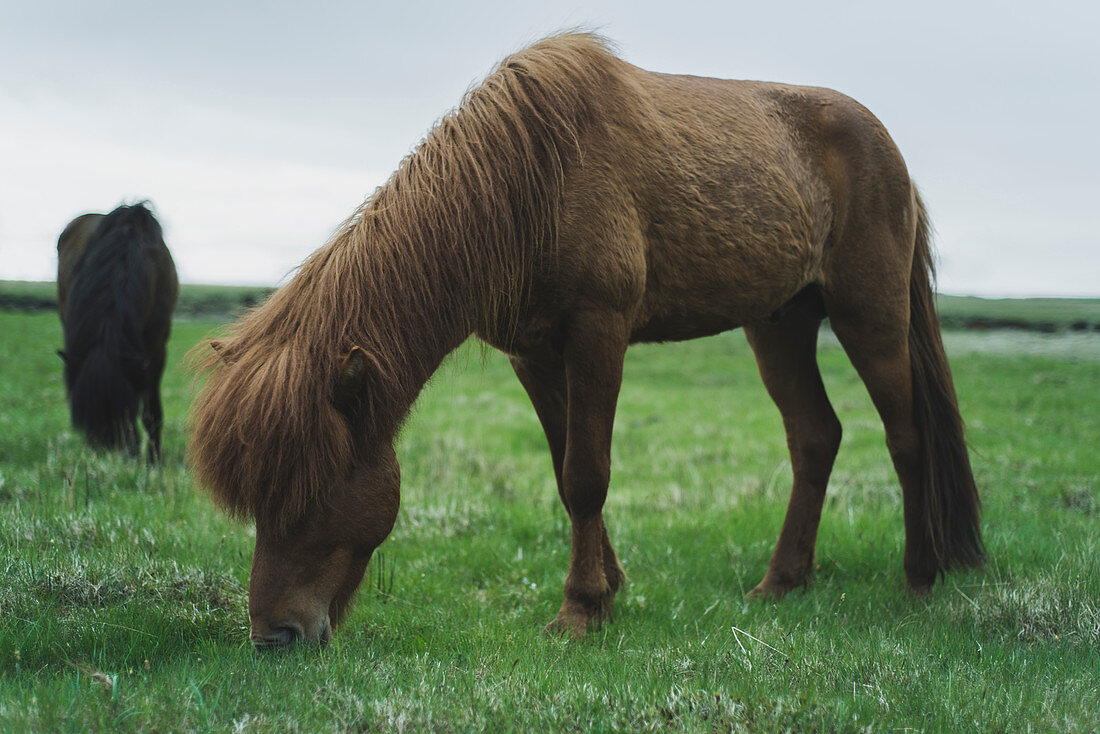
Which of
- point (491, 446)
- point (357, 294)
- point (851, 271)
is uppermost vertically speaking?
point (851, 271)

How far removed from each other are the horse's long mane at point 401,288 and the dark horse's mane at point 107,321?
506 centimetres

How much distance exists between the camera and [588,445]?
12.1ft

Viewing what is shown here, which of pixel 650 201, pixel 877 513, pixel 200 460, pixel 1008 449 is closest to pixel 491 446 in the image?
pixel 877 513

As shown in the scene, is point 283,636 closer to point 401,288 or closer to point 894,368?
point 401,288

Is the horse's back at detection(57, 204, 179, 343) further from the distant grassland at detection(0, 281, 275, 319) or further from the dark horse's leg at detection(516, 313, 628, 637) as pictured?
the distant grassland at detection(0, 281, 275, 319)

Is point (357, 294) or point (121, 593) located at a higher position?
point (357, 294)

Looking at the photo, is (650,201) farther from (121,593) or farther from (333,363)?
(121,593)

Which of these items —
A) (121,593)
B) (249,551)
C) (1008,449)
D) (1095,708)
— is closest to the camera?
(1095,708)

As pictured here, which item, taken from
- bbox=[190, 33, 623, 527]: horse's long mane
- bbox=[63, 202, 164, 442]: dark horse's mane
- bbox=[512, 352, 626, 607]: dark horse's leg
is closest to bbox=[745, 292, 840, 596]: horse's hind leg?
bbox=[512, 352, 626, 607]: dark horse's leg

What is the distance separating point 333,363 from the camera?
9.30 ft

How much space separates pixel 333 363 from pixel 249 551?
2.06 meters

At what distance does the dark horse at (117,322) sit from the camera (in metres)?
7.42

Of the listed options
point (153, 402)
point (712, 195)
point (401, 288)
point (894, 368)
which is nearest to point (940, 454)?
point (894, 368)

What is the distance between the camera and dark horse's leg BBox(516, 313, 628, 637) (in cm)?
359
